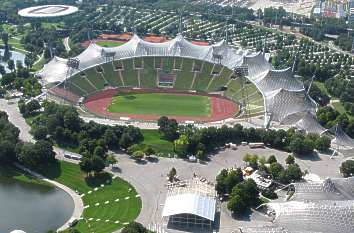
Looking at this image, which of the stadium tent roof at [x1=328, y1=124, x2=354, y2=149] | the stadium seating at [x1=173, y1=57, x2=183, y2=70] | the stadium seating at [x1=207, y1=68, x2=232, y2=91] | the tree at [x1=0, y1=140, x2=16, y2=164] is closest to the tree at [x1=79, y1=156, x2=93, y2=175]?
the tree at [x1=0, y1=140, x2=16, y2=164]

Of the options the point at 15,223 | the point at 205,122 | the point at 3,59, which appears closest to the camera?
the point at 15,223

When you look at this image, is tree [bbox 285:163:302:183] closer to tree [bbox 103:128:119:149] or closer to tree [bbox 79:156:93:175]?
tree [bbox 103:128:119:149]

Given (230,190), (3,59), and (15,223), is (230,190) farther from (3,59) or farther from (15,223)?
(3,59)

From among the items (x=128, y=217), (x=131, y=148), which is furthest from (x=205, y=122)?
(x=128, y=217)

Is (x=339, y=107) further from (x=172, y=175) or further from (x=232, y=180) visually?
(x=172, y=175)

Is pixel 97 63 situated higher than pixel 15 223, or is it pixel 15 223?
pixel 97 63

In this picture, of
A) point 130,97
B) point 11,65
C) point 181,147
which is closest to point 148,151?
point 181,147

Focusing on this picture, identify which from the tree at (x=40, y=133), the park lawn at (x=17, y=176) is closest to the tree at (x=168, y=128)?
the tree at (x=40, y=133)
